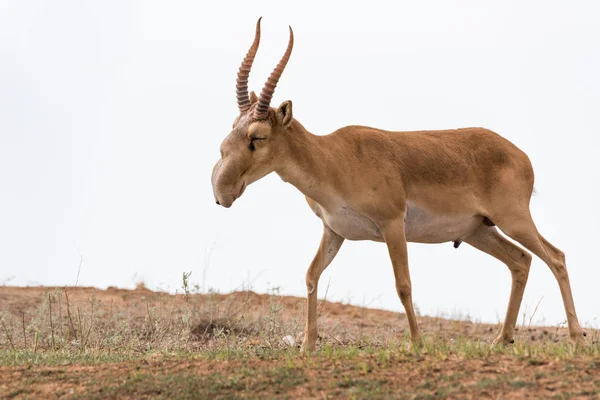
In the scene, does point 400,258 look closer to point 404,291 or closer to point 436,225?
point 404,291

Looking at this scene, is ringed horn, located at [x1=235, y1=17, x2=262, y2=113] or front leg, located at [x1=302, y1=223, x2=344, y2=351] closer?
ringed horn, located at [x1=235, y1=17, x2=262, y2=113]

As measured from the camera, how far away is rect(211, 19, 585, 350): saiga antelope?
9.68 m

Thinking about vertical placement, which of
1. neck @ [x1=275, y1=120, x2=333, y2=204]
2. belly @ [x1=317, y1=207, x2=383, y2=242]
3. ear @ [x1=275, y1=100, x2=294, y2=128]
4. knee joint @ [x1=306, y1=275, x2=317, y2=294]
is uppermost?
ear @ [x1=275, y1=100, x2=294, y2=128]

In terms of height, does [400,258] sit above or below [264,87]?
below

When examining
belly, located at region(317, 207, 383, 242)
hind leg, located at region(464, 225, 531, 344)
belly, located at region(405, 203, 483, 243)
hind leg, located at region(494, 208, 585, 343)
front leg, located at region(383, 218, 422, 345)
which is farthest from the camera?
hind leg, located at region(464, 225, 531, 344)

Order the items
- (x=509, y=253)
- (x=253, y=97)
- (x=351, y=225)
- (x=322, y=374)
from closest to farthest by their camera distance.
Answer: (x=322, y=374), (x=351, y=225), (x=253, y=97), (x=509, y=253)

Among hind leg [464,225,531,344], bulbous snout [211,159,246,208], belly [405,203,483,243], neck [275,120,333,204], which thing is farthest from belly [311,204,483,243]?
bulbous snout [211,159,246,208]

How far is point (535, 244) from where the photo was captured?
1102cm

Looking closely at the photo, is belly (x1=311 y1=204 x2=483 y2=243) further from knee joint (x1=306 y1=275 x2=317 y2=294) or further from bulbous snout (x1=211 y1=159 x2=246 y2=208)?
bulbous snout (x1=211 y1=159 x2=246 y2=208)

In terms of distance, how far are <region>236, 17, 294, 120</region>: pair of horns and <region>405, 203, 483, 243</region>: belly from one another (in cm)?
196

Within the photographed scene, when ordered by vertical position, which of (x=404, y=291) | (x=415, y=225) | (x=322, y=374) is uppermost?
(x=415, y=225)

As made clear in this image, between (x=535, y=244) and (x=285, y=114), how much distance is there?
11.1ft

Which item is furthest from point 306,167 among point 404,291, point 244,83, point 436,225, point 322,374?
point 322,374

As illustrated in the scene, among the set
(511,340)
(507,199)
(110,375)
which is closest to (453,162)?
(507,199)
